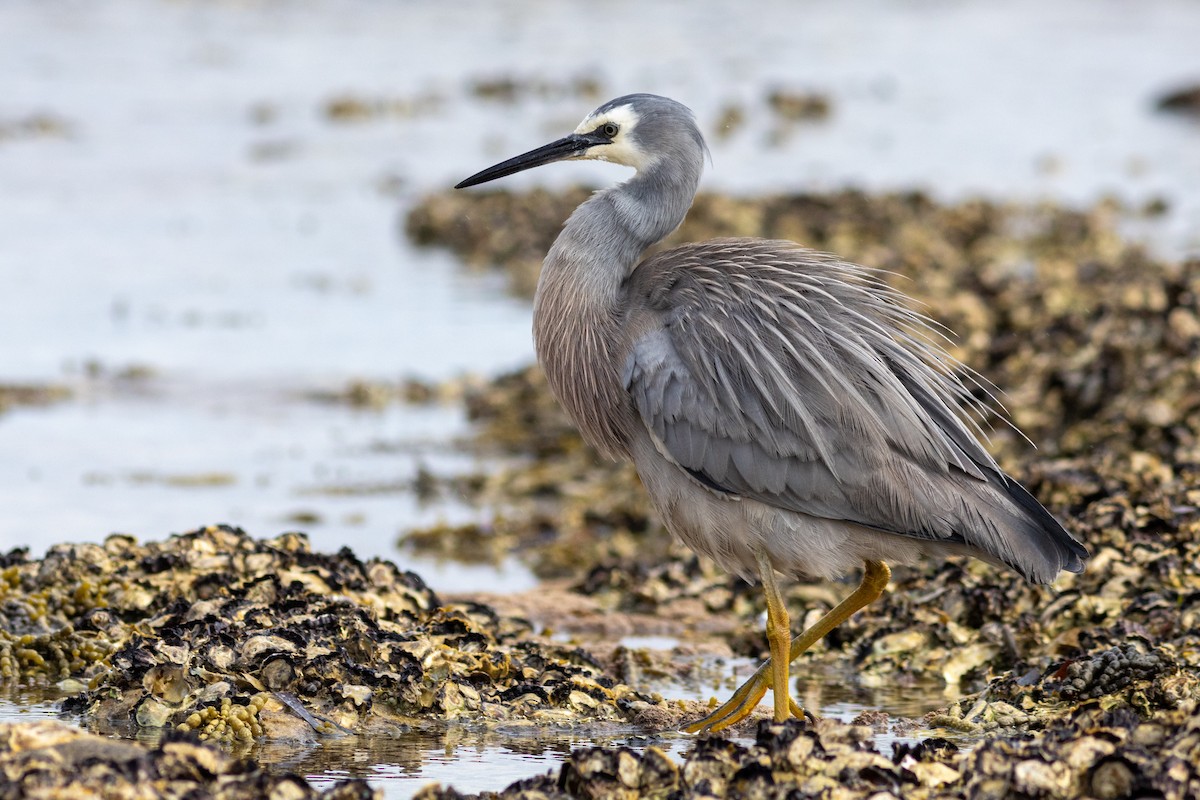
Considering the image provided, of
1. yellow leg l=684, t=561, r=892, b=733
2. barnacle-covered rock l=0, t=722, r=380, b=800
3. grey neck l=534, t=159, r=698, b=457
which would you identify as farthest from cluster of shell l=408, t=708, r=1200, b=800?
grey neck l=534, t=159, r=698, b=457

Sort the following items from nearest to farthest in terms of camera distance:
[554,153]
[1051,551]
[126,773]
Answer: [126,773] → [1051,551] → [554,153]

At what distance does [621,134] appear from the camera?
22.4 ft

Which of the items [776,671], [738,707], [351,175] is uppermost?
[351,175]

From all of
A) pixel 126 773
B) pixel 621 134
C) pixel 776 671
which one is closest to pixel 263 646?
pixel 126 773

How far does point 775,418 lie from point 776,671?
0.93m

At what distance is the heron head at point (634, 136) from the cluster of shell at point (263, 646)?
182cm

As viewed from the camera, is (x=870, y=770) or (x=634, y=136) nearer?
(x=870, y=770)

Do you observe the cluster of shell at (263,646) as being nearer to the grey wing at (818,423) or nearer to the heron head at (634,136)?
the grey wing at (818,423)

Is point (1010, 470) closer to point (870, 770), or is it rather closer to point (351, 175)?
point (870, 770)

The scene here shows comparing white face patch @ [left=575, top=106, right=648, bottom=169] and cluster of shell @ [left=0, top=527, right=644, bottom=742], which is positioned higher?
white face patch @ [left=575, top=106, right=648, bottom=169]

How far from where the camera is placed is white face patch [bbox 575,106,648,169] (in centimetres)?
679

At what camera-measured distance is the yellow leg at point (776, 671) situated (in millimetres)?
6234

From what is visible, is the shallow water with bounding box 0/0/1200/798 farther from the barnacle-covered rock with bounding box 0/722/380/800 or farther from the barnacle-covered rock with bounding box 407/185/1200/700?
the barnacle-covered rock with bounding box 0/722/380/800

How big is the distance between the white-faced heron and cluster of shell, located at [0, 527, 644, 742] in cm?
84
